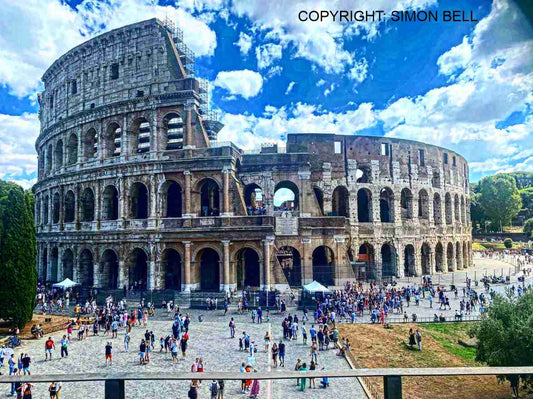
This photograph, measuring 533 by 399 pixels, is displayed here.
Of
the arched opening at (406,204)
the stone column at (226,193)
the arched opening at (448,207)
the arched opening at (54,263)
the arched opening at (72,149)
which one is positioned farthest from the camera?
the arched opening at (448,207)

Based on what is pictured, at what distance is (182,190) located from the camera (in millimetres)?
27234

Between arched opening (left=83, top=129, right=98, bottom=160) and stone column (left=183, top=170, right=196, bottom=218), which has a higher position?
arched opening (left=83, top=129, right=98, bottom=160)

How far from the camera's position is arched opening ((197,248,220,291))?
27906 millimetres

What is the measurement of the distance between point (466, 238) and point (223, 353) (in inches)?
1568

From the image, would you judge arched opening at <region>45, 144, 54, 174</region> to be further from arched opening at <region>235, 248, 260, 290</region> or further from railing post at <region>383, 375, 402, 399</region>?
railing post at <region>383, 375, 402, 399</region>

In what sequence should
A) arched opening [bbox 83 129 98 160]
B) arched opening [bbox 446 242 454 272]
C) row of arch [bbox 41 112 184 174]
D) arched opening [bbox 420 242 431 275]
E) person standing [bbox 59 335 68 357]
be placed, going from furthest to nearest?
arched opening [bbox 446 242 454 272] → arched opening [bbox 420 242 431 275] → arched opening [bbox 83 129 98 160] → row of arch [bbox 41 112 184 174] → person standing [bbox 59 335 68 357]

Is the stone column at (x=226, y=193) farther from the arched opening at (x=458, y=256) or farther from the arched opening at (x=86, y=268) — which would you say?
the arched opening at (x=458, y=256)

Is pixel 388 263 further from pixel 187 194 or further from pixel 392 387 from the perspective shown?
pixel 392 387

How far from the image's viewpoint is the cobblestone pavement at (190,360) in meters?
A: 11.5

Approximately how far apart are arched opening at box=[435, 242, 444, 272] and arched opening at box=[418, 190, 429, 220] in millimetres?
4103

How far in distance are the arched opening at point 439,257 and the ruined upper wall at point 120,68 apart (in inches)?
1290

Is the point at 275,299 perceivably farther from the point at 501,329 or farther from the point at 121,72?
the point at 121,72

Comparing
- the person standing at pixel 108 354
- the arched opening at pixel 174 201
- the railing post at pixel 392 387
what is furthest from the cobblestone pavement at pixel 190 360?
the arched opening at pixel 174 201

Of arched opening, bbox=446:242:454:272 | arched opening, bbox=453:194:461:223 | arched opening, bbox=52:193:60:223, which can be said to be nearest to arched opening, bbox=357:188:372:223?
arched opening, bbox=446:242:454:272
